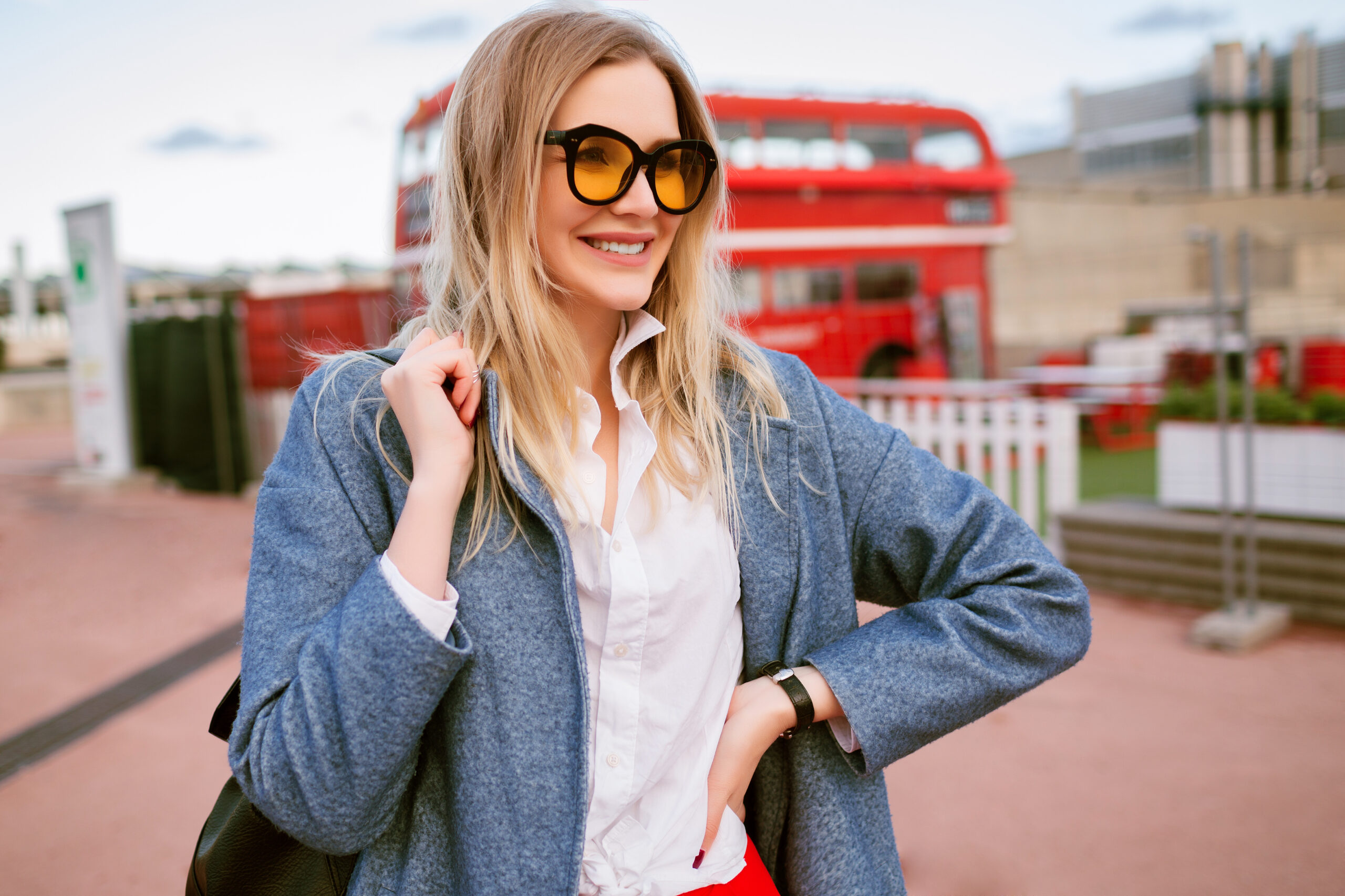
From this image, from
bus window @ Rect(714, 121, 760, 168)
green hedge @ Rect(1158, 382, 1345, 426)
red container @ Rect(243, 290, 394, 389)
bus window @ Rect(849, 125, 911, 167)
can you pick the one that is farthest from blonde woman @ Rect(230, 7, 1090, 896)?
red container @ Rect(243, 290, 394, 389)

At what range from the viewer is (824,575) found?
1311mm

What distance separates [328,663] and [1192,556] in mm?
5207

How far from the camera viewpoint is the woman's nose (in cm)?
121

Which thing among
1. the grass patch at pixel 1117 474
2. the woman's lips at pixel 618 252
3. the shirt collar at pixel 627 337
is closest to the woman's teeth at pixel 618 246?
the woman's lips at pixel 618 252

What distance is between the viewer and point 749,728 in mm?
1194

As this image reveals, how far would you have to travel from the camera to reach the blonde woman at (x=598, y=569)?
1.01 metres

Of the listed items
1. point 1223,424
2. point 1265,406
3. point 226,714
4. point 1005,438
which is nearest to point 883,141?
point 1005,438

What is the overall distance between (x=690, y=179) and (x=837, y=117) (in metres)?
9.35

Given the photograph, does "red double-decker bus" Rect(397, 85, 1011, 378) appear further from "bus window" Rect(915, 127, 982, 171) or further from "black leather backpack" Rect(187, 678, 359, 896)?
"black leather backpack" Rect(187, 678, 359, 896)

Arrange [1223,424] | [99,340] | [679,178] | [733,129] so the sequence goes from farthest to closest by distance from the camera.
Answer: [99,340] → [733,129] → [1223,424] → [679,178]

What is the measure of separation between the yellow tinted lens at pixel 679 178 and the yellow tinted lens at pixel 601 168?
0.05 m

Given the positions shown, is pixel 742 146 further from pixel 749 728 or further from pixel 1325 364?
pixel 749 728

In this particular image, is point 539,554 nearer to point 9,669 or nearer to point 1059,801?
point 1059,801

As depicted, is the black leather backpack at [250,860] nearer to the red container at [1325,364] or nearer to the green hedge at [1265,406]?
the green hedge at [1265,406]
